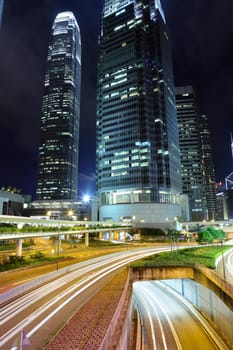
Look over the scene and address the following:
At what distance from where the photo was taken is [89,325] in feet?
54.6

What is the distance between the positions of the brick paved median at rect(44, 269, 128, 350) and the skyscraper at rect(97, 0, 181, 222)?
11090 centimetres

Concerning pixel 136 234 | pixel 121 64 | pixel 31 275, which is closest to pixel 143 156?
pixel 136 234

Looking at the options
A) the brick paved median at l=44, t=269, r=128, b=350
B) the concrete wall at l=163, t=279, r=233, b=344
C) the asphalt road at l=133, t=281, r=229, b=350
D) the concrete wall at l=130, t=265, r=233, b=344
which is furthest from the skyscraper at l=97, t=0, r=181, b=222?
the brick paved median at l=44, t=269, r=128, b=350

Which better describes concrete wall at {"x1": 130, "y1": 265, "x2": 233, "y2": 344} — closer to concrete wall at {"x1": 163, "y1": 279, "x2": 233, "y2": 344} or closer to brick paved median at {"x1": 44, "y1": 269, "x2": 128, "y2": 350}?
concrete wall at {"x1": 163, "y1": 279, "x2": 233, "y2": 344}

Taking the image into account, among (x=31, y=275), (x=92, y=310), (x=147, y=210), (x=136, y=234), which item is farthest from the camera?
(x=147, y=210)

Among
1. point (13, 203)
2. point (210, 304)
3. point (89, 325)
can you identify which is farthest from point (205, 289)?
point (13, 203)

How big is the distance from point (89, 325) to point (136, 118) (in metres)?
138

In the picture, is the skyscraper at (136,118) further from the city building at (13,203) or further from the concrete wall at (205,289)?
the concrete wall at (205,289)

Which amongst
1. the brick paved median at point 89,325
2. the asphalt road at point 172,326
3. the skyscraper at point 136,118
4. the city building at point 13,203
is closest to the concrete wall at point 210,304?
the asphalt road at point 172,326

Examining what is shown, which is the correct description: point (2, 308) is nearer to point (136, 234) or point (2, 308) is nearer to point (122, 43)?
point (136, 234)

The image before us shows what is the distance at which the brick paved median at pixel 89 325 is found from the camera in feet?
45.7

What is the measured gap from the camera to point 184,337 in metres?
27.5

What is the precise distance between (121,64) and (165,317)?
161m

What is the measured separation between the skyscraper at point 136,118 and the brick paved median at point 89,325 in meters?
111
